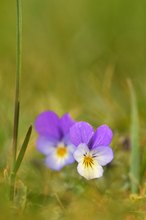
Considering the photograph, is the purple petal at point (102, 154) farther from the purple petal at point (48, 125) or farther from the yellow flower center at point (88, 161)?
the purple petal at point (48, 125)

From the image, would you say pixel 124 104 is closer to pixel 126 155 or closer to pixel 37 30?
pixel 126 155

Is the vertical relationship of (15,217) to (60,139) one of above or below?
below

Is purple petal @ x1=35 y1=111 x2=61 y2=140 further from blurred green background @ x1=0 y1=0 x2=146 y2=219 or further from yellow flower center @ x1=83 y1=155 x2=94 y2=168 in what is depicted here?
yellow flower center @ x1=83 y1=155 x2=94 y2=168

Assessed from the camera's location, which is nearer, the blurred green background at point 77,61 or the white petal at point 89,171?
the white petal at point 89,171

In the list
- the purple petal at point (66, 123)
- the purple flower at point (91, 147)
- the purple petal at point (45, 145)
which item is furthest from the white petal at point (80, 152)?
the purple petal at point (45, 145)

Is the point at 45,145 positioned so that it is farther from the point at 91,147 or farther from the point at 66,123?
the point at 91,147

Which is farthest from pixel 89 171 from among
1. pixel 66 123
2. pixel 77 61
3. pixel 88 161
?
pixel 77 61

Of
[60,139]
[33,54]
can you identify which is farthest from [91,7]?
[60,139]
